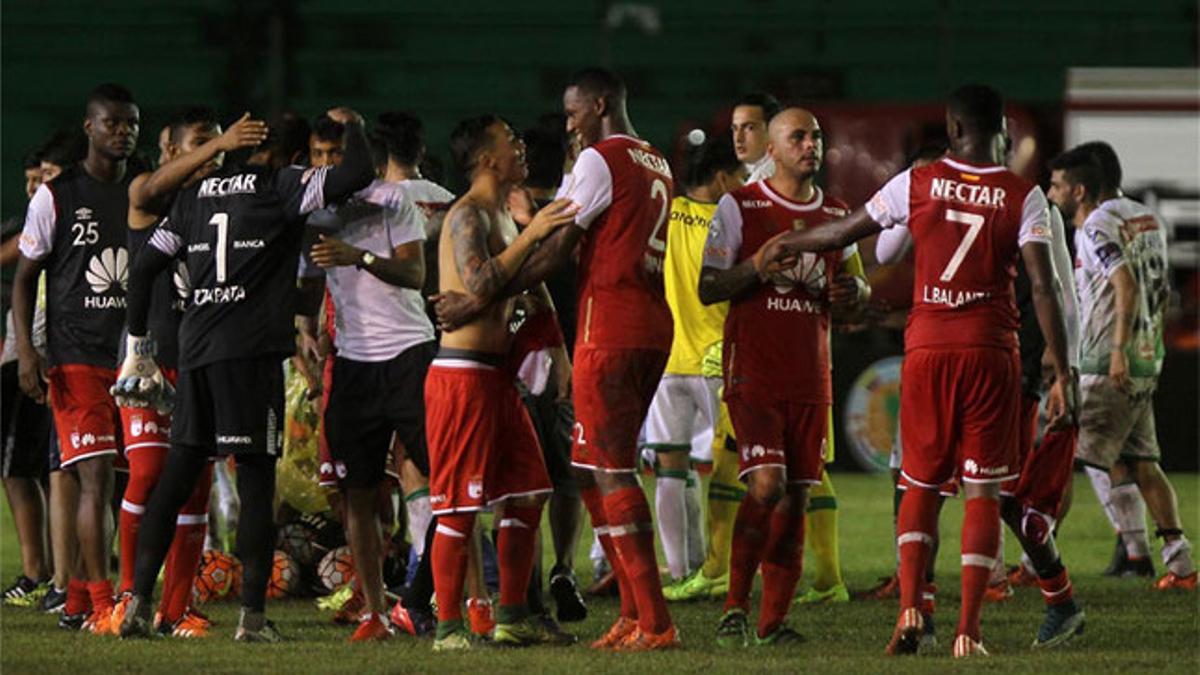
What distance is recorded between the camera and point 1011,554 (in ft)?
44.7

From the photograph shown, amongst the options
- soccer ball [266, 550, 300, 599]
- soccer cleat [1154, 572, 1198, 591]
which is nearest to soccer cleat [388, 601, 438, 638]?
soccer ball [266, 550, 300, 599]

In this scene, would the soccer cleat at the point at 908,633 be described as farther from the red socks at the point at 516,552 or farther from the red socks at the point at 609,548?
the red socks at the point at 516,552

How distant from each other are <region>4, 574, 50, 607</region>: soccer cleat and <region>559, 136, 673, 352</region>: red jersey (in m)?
3.48

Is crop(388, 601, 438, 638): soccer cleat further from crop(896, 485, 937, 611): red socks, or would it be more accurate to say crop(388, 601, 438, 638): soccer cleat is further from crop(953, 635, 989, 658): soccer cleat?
crop(953, 635, 989, 658): soccer cleat

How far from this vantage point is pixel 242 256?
882 cm

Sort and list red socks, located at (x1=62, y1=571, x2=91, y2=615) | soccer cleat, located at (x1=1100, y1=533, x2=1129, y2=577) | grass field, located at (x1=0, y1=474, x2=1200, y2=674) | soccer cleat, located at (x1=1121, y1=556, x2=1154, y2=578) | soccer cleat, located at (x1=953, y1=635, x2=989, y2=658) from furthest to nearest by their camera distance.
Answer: soccer cleat, located at (x1=1100, y1=533, x2=1129, y2=577), soccer cleat, located at (x1=1121, y1=556, x2=1154, y2=578), red socks, located at (x1=62, y1=571, x2=91, y2=615), soccer cleat, located at (x1=953, y1=635, x2=989, y2=658), grass field, located at (x1=0, y1=474, x2=1200, y2=674)

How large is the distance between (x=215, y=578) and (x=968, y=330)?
161 inches

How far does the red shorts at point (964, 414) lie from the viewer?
8359 millimetres

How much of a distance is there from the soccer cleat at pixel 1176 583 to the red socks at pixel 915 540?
3.50 metres

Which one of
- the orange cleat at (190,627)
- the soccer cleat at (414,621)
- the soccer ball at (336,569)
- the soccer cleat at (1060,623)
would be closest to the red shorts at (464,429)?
the soccer cleat at (414,621)

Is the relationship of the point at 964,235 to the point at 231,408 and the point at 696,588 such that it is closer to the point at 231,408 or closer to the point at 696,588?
the point at 231,408

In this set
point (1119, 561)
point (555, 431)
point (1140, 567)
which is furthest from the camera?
point (1119, 561)

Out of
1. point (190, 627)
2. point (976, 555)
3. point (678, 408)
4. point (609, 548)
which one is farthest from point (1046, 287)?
point (190, 627)

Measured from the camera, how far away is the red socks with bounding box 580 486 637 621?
28.5ft
